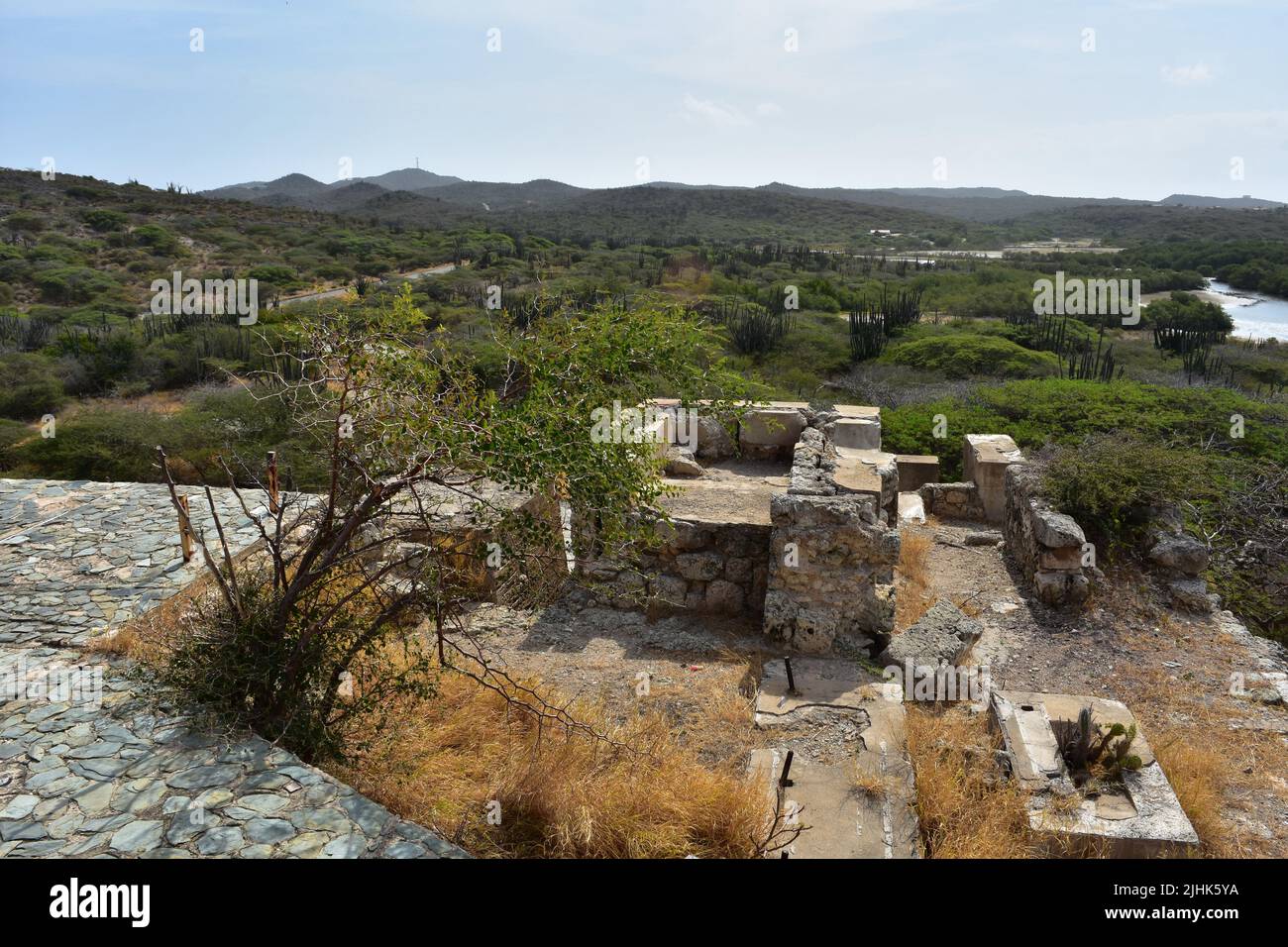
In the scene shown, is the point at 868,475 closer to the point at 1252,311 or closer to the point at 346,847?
the point at 346,847

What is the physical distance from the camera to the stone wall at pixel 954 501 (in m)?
9.31

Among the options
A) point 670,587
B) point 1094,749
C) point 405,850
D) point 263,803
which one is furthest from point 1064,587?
point 263,803

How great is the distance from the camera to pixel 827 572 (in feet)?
18.9

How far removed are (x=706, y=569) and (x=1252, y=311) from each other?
34071mm

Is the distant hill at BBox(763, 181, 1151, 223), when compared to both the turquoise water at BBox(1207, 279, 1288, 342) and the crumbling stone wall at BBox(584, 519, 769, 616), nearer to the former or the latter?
the turquoise water at BBox(1207, 279, 1288, 342)

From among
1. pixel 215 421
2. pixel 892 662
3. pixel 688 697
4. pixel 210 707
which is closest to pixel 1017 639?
pixel 892 662

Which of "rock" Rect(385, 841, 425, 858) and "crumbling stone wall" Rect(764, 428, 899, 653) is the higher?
"crumbling stone wall" Rect(764, 428, 899, 653)

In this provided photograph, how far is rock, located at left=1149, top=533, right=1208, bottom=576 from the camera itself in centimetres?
705

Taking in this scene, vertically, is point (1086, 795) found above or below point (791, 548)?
below

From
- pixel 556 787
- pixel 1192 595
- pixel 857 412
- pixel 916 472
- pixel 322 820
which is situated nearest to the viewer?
pixel 322 820

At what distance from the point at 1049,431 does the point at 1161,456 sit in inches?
133

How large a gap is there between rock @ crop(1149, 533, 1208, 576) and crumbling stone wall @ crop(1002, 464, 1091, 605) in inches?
27.3

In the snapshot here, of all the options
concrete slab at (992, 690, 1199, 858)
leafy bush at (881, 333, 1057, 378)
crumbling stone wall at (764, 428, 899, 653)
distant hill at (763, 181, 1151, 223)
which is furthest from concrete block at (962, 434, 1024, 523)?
distant hill at (763, 181, 1151, 223)

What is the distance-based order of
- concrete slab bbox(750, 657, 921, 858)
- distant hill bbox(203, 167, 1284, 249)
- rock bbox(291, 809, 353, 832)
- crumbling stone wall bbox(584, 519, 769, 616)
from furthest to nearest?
distant hill bbox(203, 167, 1284, 249), crumbling stone wall bbox(584, 519, 769, 616), concrete slab bbox(750, 657, 921, 858), rock bbox(291, 809, 353, 832)
